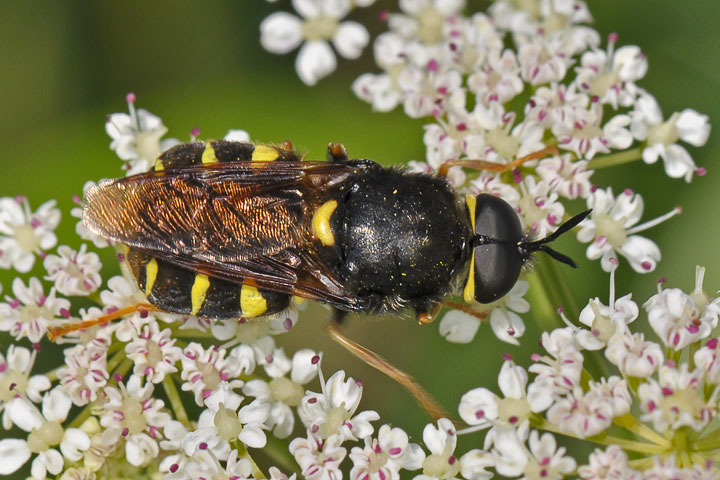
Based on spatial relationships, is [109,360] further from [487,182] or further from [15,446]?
[487,182]

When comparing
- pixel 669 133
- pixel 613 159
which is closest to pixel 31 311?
pixel 613 159

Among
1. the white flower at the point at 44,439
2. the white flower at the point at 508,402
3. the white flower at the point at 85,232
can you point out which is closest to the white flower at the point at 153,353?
the white flower at the point at 44,439

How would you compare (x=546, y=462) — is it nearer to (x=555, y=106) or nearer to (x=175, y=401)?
(x=175, y=401)

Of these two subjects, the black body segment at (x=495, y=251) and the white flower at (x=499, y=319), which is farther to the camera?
the white flower at (x=499, y=319)

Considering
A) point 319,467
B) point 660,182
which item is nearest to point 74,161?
point 319,467

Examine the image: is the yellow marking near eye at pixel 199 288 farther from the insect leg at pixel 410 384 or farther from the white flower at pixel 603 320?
the white flower at pixel 603 320

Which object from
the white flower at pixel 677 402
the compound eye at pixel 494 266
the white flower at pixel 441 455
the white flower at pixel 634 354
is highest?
the compound eye at pixel 494 266
